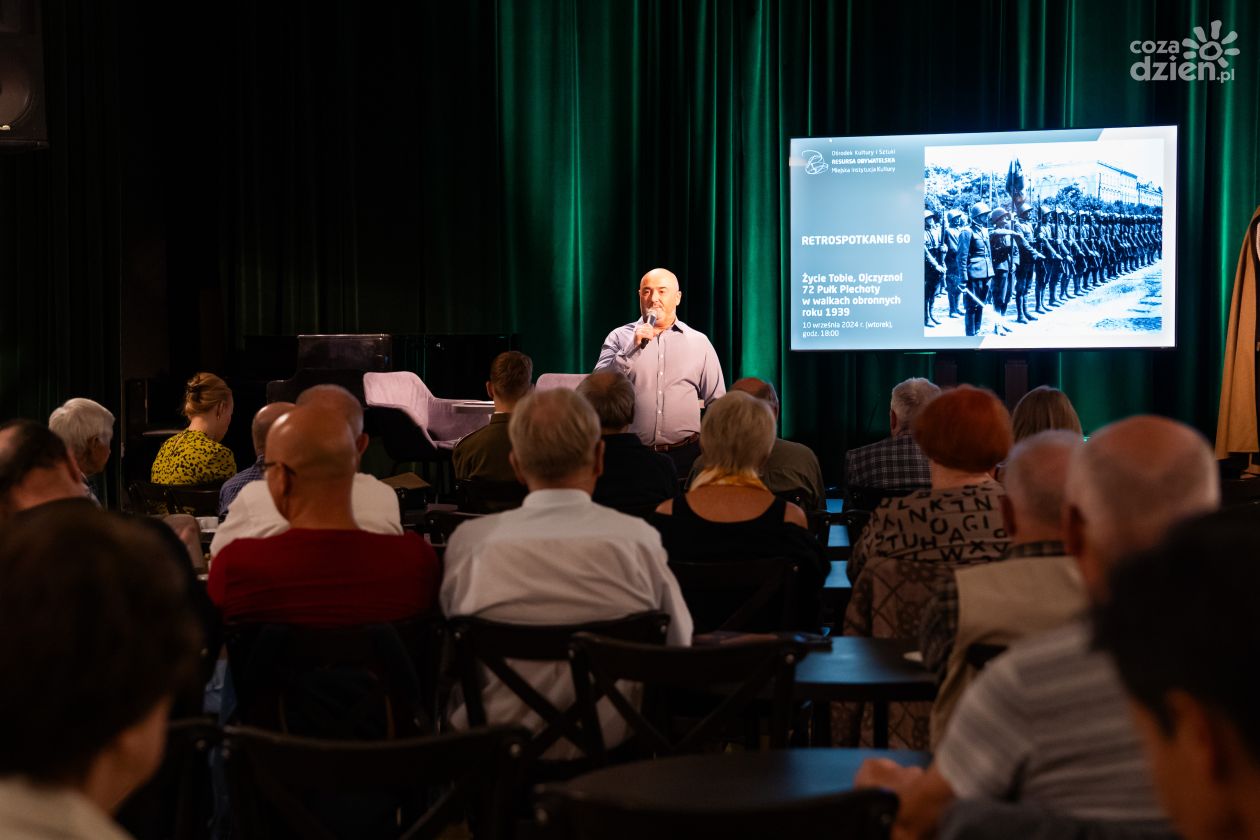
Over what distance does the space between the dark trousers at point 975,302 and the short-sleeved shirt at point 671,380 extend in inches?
69.0

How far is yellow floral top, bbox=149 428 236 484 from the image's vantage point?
5.11 meters

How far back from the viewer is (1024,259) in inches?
318

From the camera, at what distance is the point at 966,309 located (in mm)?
8172

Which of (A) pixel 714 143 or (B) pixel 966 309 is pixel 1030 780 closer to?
(B) pixel 966 309

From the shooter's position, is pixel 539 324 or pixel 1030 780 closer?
pixel 1030 780

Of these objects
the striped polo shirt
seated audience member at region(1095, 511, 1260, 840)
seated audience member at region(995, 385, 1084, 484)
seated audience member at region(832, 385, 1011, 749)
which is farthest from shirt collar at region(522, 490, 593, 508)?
seated audience member at region(1095, 511, 1260, 840)

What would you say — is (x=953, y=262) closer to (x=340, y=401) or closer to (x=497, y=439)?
(x=497, y=439)

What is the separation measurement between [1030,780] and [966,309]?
697cm

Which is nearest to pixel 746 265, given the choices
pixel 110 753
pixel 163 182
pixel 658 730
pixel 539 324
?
pixel 539 324

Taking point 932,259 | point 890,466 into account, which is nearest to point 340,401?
point 890,466

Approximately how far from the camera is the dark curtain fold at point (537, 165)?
8805 millimetres

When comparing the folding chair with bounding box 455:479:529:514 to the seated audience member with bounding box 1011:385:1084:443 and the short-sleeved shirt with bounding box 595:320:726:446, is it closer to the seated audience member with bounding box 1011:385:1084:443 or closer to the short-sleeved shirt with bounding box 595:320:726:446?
the seated audience member with bounding box 1011:385:1084:443

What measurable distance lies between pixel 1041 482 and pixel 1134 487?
52 cm

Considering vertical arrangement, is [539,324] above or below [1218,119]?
below
